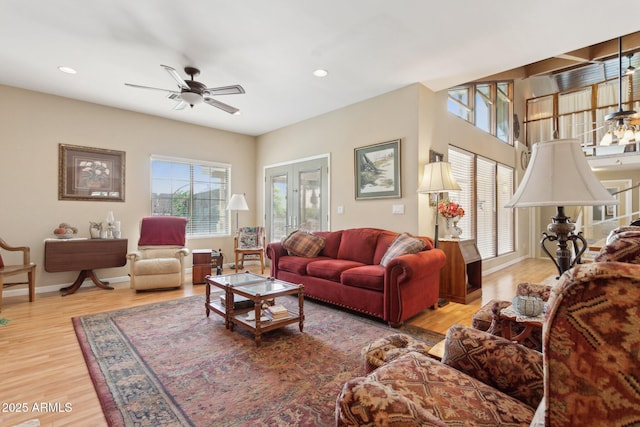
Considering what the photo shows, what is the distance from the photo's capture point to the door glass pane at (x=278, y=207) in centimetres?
579

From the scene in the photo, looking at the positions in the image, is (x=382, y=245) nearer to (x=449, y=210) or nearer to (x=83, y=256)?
(x=449, y=210)

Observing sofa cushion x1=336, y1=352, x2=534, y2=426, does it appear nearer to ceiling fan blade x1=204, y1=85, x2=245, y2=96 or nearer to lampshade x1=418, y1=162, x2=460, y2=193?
lampshade x1=418, y1=162, x2=460, y2=193

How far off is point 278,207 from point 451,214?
3.31 metres

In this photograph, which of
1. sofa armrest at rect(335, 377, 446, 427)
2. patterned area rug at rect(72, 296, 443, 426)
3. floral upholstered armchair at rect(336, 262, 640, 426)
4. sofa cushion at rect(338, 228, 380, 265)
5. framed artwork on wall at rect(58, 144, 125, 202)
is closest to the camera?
floral upholstered armchair at rect(336, 262, 640, 426)

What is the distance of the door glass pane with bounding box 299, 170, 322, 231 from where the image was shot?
16.8 feet

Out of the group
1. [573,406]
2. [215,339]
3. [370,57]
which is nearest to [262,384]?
[215,339]

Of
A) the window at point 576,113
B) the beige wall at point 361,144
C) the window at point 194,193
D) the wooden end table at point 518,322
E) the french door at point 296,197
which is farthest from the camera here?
the window at point 576,113

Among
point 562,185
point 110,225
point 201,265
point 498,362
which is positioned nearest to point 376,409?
point 498,362

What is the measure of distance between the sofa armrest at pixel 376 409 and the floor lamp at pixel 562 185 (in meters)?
0.90

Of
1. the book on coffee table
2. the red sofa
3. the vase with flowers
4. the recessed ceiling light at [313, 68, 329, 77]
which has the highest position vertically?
the recessed ceiling light at [313, 68, 329, 77]

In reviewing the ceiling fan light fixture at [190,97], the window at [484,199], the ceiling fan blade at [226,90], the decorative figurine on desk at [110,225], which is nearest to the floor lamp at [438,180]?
the window at [484,199]

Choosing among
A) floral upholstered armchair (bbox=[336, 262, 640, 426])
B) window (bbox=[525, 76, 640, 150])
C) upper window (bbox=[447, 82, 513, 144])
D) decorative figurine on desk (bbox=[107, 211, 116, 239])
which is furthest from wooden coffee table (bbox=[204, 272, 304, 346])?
window (bbox=[525, 76, 640, 150])

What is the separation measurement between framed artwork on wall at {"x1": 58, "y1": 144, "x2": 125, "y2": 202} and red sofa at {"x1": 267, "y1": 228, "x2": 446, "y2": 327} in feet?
9.13

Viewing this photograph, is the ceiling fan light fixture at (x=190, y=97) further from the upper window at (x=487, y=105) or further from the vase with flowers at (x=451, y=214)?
the upper window at (x=487, y=105)
